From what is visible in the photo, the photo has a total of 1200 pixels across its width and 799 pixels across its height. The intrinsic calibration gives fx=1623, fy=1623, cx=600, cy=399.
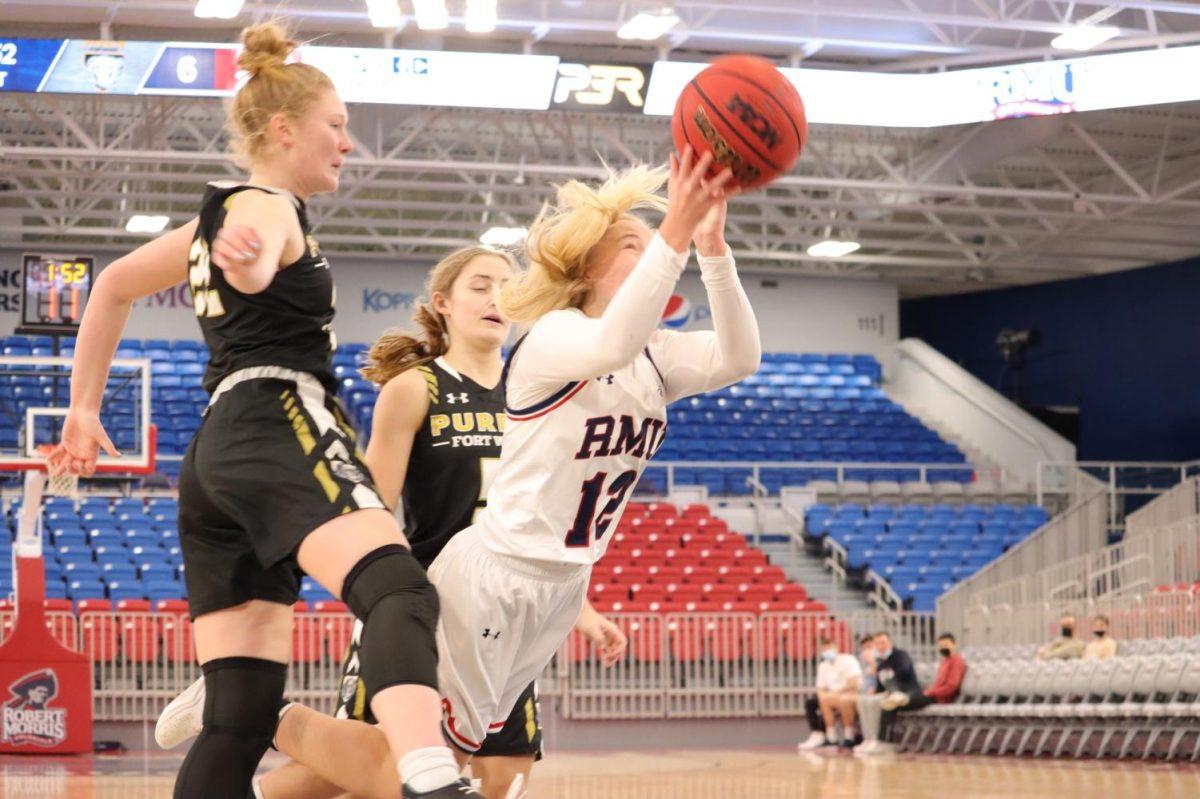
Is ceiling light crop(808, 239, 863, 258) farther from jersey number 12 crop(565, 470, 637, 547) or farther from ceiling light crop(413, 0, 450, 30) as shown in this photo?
jersey number 12 crop(565, 470, 637, 547)

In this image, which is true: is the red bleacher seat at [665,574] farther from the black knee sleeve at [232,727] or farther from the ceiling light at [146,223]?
the black knee sleeve at [232,727]

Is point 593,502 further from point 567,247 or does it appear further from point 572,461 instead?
point 567,247

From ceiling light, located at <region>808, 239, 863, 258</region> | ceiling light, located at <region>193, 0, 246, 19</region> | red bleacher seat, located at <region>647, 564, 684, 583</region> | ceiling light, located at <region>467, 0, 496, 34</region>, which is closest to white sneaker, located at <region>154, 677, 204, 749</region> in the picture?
ceiling light, located at <region>467, 0, 496, 34</region>

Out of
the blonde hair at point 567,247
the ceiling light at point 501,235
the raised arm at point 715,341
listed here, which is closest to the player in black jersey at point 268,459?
the blonde hair at point 567,247

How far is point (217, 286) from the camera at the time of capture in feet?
10.5

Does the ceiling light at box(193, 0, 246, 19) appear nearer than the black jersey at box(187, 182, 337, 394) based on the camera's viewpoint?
No

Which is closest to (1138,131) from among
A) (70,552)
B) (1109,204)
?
(1109,204)

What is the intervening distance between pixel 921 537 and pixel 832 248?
5905 millimetres

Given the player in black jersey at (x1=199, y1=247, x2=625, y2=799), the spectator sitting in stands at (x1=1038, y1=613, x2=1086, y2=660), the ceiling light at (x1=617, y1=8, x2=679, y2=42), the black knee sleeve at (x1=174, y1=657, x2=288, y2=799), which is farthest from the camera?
the ceiling light at (x1=617, y1=8, x2=679, y2=42)

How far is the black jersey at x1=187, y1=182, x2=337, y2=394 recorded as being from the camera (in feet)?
10.4

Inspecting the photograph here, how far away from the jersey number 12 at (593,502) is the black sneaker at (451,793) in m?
0.74

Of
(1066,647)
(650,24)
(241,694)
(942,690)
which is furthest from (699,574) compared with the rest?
(241,694)

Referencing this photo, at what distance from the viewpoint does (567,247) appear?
3.34 meters

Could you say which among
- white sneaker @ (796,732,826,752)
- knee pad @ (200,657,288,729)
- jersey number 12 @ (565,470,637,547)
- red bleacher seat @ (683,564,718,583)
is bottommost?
white sneaker @ (796,732,826,752)
